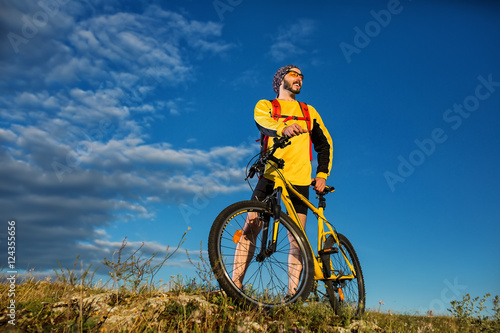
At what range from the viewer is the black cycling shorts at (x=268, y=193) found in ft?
17.3

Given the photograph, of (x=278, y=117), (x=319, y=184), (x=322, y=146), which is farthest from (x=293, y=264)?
(x=322, y=146)

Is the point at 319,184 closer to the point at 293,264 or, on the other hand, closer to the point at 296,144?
the point at 296,144

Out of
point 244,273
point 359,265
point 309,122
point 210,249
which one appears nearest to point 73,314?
point 210,249

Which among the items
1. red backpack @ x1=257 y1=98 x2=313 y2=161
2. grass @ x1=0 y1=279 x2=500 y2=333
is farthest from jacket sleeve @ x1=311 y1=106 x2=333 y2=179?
grass @ x1=0 y1=279 x2=500 y2=333

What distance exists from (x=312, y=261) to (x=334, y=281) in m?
Result: 1.29

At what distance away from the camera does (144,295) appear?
418 centimetres

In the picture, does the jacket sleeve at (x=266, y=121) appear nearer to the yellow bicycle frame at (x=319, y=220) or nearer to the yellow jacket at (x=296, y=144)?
the yellow jacket at (x=296, y=144)

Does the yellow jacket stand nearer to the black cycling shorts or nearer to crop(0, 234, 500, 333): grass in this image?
the black cycling shorts

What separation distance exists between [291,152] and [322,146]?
0.94 m

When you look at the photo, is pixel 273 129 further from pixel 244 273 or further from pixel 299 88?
pixel 244 273

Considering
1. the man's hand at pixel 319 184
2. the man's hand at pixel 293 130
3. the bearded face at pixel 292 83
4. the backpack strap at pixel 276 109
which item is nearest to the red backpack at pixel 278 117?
the backpack strap at pixel 276 109

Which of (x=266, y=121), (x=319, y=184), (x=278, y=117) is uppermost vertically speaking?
(x=278, y=117)

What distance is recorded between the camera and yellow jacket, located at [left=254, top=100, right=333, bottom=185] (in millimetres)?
5254

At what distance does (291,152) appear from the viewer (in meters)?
5.59
